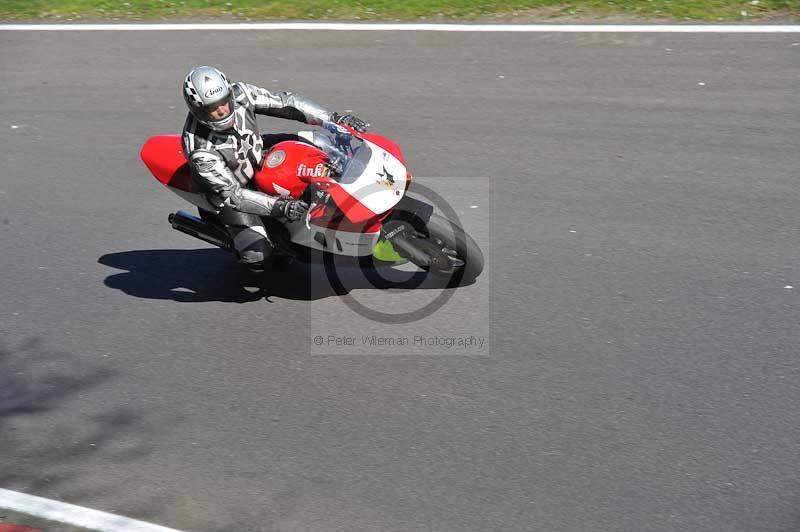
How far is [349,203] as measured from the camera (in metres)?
6.48

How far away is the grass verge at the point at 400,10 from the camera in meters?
12.1

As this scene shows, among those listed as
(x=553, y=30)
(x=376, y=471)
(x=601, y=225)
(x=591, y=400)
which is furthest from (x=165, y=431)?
(x=553, y=30)

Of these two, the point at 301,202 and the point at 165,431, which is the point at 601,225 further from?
the point at 165,431

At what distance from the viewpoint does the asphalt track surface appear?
543 centimetres

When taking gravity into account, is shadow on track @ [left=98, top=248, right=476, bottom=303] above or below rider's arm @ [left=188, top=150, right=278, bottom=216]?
below

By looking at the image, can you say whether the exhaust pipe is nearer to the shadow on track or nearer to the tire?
the shadow on track

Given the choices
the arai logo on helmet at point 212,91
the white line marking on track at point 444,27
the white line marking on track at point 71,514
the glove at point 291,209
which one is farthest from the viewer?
the white line marking on track at point 444,27

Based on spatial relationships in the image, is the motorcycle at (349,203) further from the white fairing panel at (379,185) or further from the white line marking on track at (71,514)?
the white line marking on track at (71,514)

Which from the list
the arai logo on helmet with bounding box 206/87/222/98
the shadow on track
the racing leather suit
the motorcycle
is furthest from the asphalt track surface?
the arai logo on helmet with bounding box 206/87/222/98

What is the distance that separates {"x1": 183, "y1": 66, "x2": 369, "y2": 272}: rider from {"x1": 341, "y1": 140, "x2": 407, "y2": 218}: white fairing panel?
0.36 metres

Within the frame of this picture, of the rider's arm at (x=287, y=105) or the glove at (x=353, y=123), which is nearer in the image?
the glove at (x=353, y=123)

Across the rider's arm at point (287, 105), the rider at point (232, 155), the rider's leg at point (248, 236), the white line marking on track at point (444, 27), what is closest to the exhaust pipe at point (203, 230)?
the rider at point (232, 155)

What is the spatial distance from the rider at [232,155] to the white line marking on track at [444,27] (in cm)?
559

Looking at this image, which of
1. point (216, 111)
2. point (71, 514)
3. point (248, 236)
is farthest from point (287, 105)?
point (71, 514)
